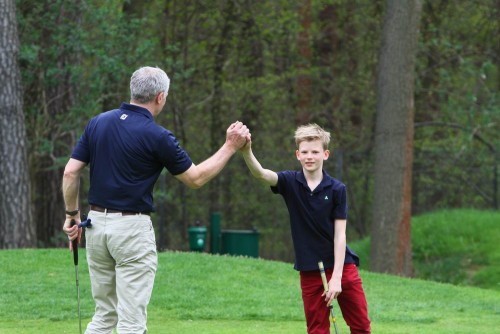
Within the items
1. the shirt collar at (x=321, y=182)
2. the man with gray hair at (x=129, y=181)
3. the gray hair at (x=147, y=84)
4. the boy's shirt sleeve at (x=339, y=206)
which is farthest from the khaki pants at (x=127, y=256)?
the boy's shirt sleeve at (x=339, y=206)

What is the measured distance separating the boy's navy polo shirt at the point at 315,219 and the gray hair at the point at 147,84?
0.97 m

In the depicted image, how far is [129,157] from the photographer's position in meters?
5.67

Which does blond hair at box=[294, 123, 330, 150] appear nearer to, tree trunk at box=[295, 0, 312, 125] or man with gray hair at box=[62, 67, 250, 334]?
man with gray hair at box=[62, 67, 250, 334]

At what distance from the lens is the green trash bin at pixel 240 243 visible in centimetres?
1741

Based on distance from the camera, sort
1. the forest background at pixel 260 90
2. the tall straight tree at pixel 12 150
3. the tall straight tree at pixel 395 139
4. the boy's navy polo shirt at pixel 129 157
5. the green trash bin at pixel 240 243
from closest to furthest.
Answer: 1. the boy's navy polo shirt at pixel 129 157
2. the tall straight tree at pixel 12 150
3. the tall straight tree at pixel 395 139
4. the forest background at pixel 260 90
5. the green trash bin at pixel 240 243

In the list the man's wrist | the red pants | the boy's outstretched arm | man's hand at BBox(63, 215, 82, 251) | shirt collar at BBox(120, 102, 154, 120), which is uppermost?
shirt collar at BBox(120, 102, 154, 120)

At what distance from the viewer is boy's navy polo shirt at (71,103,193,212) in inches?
223

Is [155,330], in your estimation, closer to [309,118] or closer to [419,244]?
[419,244]

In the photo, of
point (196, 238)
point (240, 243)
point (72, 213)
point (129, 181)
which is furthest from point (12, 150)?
point (129, 181)

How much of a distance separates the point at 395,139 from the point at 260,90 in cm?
779

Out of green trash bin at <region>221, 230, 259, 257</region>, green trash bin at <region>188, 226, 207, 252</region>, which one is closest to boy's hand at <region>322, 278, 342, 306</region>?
green trash bin at <region>188, 226, 207, 252</region>

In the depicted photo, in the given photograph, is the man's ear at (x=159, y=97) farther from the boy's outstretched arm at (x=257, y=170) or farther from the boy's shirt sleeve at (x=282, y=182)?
the boy's shirt sleeve at (x=282, y=182)

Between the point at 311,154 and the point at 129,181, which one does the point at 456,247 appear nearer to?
the point at 311,154

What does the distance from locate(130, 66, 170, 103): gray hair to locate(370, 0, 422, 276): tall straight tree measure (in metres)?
9.93
